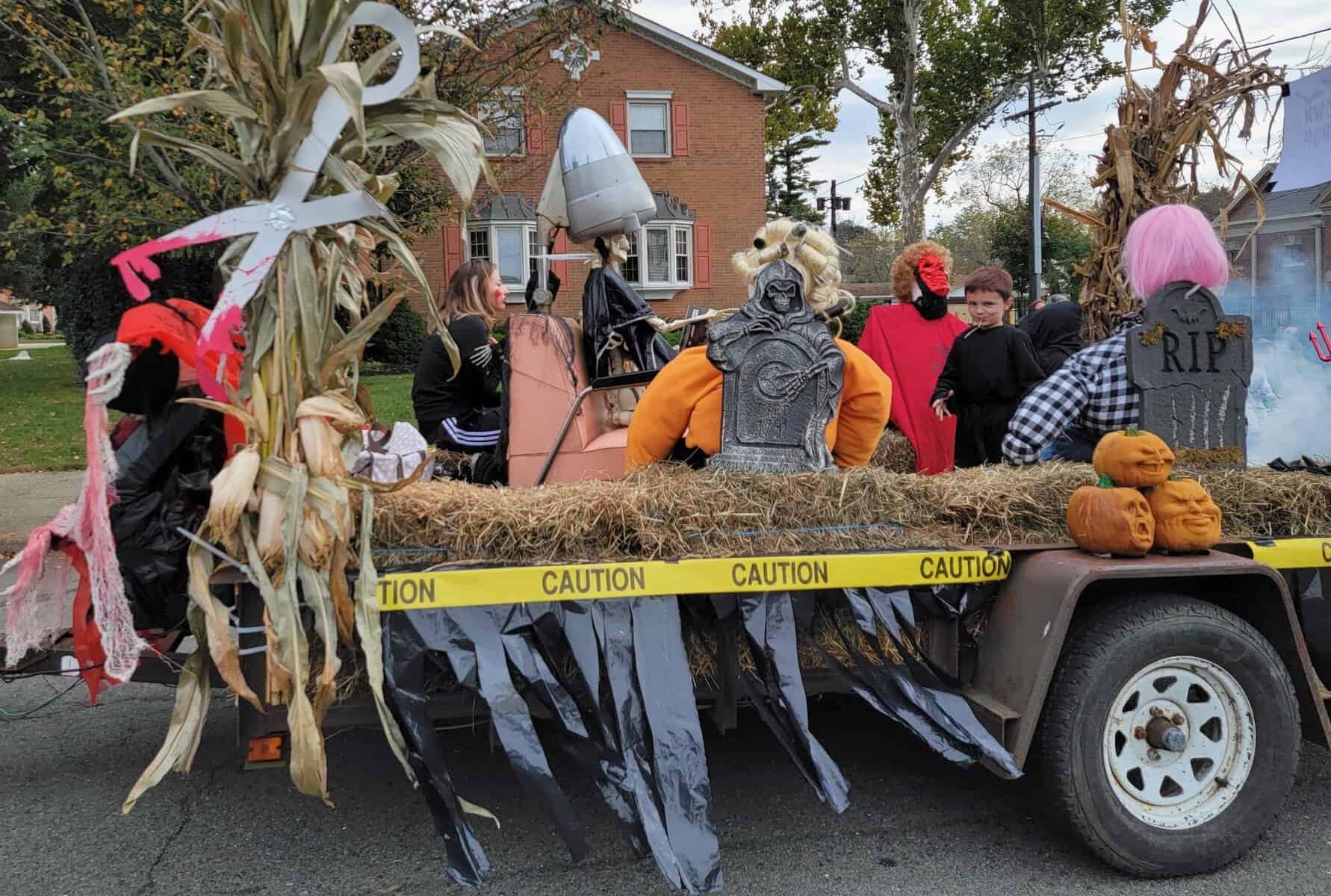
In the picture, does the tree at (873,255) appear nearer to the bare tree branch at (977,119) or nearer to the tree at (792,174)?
the tree at (792,174)

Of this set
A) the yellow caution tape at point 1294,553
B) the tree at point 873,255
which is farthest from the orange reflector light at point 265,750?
the tree at point 873,255

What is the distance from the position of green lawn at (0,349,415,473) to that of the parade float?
25.6ft

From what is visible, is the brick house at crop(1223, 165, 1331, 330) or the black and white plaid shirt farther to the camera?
the brick house at crop(1223, 165, 1331, 330)

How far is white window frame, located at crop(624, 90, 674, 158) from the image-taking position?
25562mm

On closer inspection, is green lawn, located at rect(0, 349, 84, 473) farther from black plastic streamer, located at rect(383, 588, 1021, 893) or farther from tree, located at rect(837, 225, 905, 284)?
tree, located at rect(837, 225, 905, 284)

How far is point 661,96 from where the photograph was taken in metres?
25.7

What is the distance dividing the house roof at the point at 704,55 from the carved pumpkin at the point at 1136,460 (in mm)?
24067

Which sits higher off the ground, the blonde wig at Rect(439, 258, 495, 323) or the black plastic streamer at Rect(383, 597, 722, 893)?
the blonde wig at Rect(439, 258, 495, 323)

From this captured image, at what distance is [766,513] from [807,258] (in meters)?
0.93

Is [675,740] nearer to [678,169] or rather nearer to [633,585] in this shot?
[633,585]

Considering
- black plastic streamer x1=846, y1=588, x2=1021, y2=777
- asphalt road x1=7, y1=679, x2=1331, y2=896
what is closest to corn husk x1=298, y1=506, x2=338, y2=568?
asphalt road x1=7, y1=679, x2=1331, y2=896

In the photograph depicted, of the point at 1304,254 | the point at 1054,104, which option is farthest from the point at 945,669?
the point at 1054,104

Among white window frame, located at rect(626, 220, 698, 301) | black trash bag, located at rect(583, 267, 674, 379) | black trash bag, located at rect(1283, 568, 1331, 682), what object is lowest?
black trash bag, located at rect(1283, 568, 1331, 682)

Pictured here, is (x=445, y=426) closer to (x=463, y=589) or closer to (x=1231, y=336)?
(x=463, y=589)
